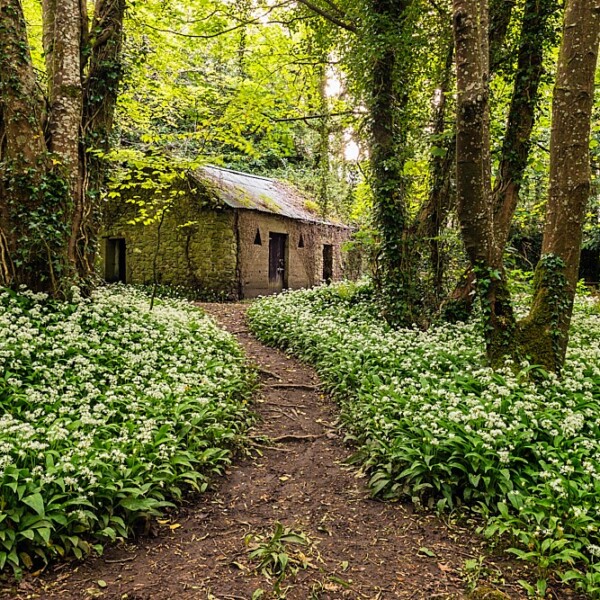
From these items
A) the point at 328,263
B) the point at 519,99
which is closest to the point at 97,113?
the point at 519,99

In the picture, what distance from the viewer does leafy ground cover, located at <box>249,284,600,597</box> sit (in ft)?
11.4

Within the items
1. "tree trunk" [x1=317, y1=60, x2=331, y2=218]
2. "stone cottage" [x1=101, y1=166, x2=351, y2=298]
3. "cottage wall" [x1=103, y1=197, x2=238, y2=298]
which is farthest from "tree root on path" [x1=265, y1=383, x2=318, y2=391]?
"cottage wall" [x1=103, y1=197, x2=238, y2=298]

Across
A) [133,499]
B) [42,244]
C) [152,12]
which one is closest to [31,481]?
[133,499]

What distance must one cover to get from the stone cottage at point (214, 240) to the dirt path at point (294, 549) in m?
10.6

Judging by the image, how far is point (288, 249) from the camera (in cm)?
1830

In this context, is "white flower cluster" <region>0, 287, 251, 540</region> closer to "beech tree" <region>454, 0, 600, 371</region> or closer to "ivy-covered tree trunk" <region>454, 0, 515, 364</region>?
"ivy-covered tree trunk" <region>454, 0, 515, 364</region>

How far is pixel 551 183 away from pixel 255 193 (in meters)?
12.8

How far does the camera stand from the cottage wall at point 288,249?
627 inches

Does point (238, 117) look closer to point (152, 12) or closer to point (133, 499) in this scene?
point (152, 12)

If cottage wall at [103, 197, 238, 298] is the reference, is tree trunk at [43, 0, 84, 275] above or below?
above

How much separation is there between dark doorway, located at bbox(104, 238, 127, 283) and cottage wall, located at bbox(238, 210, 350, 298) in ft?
15.1

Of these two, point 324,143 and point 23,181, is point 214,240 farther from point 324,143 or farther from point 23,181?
point 23,181

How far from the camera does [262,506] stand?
426cm

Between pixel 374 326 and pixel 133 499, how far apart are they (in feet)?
20.2
